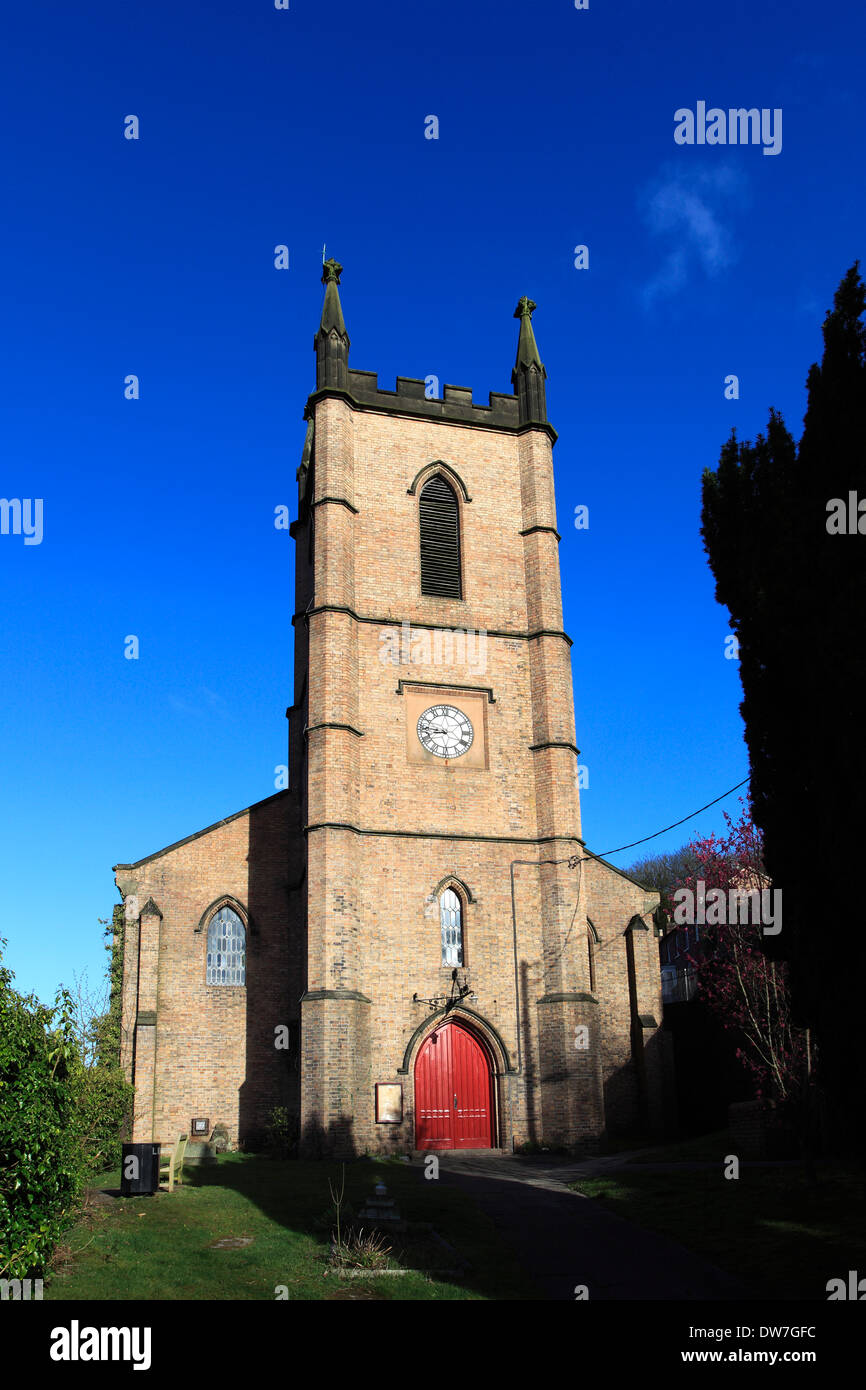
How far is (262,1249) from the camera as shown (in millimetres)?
12805

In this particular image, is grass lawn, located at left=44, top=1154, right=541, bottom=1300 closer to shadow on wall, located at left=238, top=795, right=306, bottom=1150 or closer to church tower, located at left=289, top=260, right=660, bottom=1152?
church tower, located at left=289, top=260, right=660, bottom=1152

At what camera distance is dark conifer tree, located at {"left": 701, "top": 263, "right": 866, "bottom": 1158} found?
10938mm

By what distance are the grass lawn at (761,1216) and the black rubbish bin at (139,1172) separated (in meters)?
6.89

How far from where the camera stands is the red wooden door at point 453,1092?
24.7 metres

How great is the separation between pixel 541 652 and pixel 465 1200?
14.8m

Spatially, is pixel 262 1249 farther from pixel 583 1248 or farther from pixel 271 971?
pixel 271 971

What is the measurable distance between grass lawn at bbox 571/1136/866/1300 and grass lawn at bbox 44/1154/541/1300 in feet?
7.83

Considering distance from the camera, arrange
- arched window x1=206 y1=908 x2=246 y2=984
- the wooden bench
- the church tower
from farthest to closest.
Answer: arched window x1=206 y1=908 x2=246 y2=984 → the church tower → the wooden bench

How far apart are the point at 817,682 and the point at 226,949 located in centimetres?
1921

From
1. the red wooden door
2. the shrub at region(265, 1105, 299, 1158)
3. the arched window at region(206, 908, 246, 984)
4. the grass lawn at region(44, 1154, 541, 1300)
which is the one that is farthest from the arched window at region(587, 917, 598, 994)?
the grass lawn at region(44, 1154, 541, 1300)

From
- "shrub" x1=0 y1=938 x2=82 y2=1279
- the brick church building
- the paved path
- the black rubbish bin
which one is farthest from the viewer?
the brick church building

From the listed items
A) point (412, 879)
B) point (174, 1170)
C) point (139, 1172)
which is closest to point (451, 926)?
point (412, 879)
